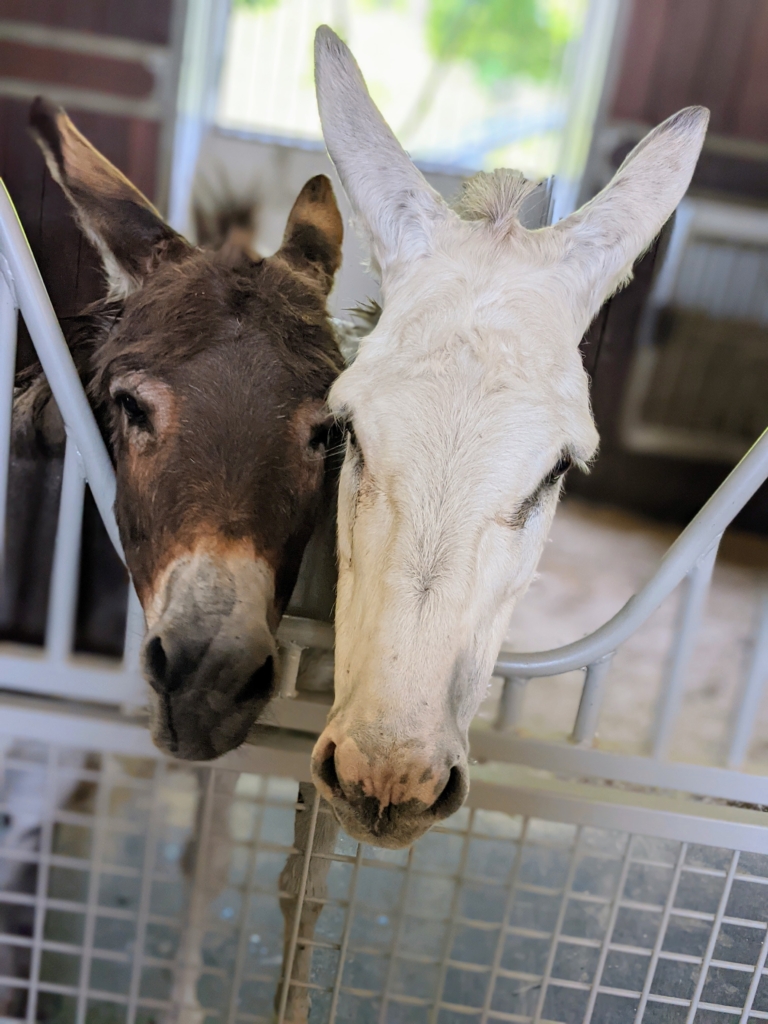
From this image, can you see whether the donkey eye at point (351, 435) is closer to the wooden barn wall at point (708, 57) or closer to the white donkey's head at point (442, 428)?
the white donkey's head at point (442, 428)

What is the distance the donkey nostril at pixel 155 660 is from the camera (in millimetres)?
612

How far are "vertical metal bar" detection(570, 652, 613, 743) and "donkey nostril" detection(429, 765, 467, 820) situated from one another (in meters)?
0.22

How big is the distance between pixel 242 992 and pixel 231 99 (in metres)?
1.70

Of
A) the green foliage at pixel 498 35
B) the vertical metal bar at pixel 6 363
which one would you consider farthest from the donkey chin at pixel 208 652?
the green foliage at pixel 498 35

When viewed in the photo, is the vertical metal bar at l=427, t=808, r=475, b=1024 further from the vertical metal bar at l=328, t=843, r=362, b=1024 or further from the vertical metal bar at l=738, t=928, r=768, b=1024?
the vertical metal bar at l=738, t=928, r=768, b=1024

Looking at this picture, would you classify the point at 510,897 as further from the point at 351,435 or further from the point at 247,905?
the point at 351,435

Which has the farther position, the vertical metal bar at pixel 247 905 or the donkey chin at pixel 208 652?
the vertical metal bar at pixel 247 905

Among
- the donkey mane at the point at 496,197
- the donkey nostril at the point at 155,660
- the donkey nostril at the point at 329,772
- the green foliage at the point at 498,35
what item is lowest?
the donkey nostril at the point at 329,772

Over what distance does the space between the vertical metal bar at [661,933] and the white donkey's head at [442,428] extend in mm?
284

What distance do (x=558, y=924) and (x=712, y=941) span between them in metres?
0.15

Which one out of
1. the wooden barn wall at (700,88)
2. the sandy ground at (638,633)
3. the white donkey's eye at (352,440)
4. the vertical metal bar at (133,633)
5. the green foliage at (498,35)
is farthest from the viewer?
the wooden barn wall at (700,88)

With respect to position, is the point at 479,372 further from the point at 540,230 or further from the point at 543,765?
the point at 543,765

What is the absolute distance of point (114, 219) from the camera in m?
0.74

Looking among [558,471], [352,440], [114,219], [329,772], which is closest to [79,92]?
[114,219]
